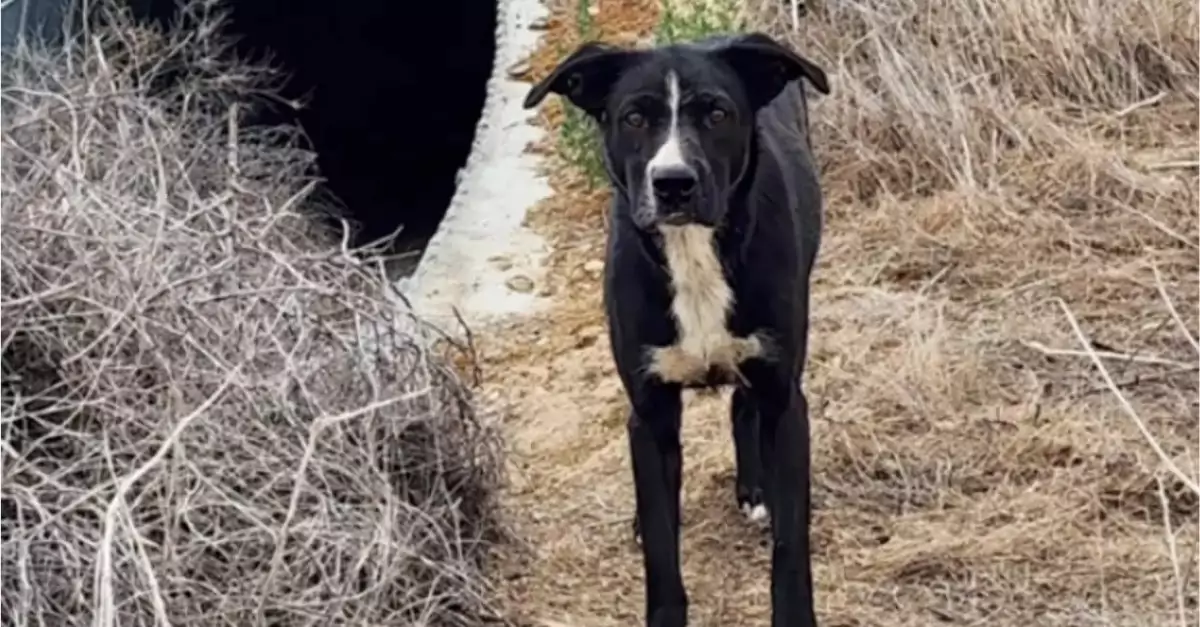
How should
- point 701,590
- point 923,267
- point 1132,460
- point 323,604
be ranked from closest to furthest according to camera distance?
point 323,604
point 701,590
point 1132,460
point 923,267

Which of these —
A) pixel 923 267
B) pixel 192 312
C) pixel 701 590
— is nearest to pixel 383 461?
pixel 192 312

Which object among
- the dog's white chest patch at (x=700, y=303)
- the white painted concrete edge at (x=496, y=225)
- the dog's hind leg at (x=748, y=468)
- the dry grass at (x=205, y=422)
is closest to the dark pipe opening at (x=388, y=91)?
the white painted concrete edge at (x=496, y=225)

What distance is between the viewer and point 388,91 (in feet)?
36.0

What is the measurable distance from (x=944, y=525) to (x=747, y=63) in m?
1.35

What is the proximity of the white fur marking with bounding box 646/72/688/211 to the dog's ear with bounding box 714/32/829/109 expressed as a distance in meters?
0.17

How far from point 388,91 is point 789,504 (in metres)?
6.69

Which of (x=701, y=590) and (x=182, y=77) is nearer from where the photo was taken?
(x=701, y=590)

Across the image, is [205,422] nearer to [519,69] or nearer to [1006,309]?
[1006,309]

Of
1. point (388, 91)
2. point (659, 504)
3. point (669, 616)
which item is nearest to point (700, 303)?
point (659, 504)

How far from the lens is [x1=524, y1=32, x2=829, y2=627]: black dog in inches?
171

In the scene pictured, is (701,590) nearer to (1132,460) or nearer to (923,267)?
(1132,460)

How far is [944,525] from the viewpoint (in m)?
5.23

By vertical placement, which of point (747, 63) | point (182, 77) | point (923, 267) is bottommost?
point (923, 267)

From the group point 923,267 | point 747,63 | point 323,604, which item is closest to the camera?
point 323,604
